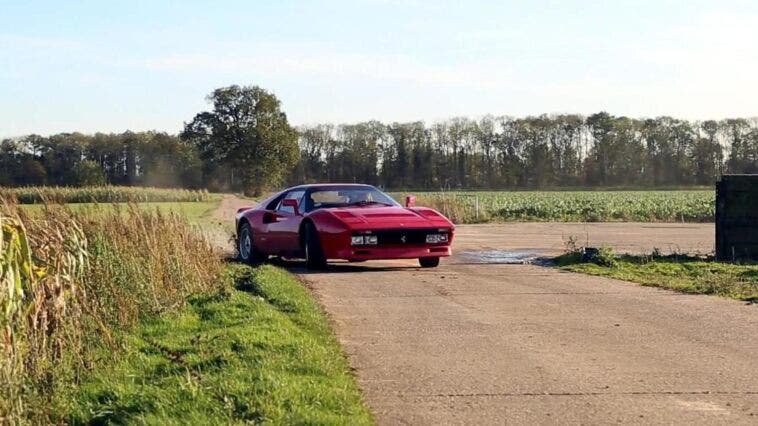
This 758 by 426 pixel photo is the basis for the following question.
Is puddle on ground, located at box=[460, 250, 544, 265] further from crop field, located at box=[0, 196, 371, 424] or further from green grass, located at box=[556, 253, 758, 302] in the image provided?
crop field, located at box=[0, 196, 371, 424]

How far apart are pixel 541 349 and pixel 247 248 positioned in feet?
32.4

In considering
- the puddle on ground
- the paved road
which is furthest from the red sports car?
the puddle on ground

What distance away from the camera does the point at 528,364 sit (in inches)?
287

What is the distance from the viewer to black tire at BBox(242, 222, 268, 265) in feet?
55.1

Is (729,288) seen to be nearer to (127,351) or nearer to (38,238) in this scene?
(127,351)

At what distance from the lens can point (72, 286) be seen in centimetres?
657

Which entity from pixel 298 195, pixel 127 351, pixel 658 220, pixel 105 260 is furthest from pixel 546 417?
pixel 658 220

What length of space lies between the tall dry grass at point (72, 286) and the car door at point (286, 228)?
3.47 meters

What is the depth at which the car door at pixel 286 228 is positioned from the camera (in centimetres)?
1544

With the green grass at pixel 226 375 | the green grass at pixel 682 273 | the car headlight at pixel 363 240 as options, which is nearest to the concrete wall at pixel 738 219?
the green grass at pixel 682 273

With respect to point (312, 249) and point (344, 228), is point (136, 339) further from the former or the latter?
point (312, 249)

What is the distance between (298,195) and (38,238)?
363 inches

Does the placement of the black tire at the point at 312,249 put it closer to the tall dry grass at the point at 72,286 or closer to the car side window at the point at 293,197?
the car side window at the point at 293,197

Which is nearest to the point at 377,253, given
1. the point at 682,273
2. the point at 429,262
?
the point at 429,262
